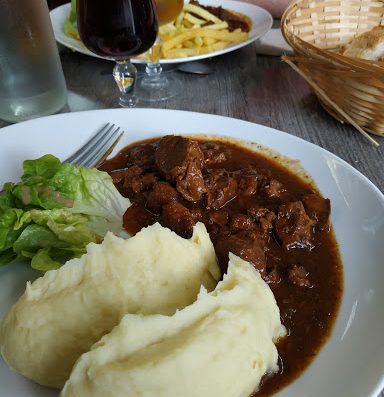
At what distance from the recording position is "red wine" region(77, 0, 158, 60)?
3229 mm

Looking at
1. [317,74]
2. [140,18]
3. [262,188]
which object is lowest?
[262,188]

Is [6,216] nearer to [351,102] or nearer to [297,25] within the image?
[351,102]

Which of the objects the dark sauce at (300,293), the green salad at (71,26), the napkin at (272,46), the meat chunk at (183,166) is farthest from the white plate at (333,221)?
the napkin at (272,46)

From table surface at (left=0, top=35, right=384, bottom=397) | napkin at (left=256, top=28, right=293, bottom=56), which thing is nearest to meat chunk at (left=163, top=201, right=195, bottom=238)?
table surface at (left=0, top=35, right=384, bottom=397)

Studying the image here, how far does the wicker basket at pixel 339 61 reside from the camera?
3.13 m

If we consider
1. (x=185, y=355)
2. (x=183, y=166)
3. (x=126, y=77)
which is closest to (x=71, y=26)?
(x=126, y=77)

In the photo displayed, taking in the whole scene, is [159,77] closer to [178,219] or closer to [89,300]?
[178,219]

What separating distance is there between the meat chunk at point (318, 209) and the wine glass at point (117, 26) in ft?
5.61

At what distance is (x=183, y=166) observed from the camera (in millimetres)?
2848

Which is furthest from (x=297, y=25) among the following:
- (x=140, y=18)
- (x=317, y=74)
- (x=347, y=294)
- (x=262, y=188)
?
(x=347, y=294)

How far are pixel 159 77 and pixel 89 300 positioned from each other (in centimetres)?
301

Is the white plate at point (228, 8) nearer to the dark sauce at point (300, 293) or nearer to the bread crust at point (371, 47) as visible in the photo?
the bread crust at point (371, 47)

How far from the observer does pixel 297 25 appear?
4.02m

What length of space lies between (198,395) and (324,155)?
1.81 m
